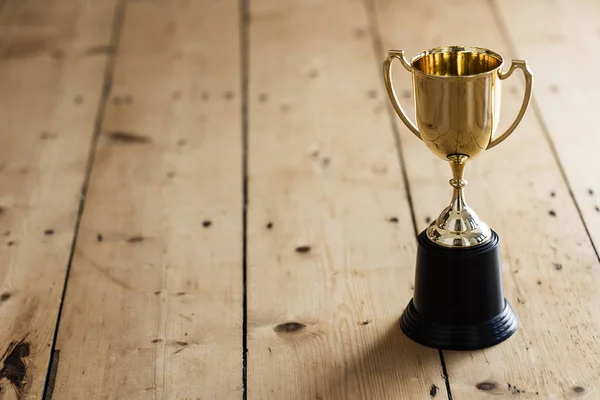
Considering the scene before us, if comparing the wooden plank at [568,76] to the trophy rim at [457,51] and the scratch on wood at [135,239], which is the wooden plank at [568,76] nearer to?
the trophy rim at [457,51]

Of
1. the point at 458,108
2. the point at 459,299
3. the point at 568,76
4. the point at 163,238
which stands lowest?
the point at 568,76

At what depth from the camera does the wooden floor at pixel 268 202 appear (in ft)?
3.73

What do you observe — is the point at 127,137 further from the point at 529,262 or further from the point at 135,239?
the point at 529,262

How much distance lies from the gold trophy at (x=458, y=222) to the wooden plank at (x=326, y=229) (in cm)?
5

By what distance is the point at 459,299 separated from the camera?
1.12 m

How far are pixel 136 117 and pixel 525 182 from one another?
79 cm

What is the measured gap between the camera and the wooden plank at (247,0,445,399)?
1126 millimetres

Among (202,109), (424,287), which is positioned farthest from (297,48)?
(424,287)

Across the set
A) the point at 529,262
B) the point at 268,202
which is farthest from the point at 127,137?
the point at 529,262

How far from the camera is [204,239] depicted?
1445 mm

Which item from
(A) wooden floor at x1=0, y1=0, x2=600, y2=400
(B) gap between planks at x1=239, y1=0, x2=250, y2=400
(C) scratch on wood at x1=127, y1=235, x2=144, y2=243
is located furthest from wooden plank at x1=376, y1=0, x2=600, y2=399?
(C) scratch on wood at x1=127, y1=235, x2=144, y2=243

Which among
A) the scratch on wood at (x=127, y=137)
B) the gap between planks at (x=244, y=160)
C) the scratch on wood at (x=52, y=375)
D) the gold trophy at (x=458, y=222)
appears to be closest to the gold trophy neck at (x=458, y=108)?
the gold trophy at (x=458, y=222)

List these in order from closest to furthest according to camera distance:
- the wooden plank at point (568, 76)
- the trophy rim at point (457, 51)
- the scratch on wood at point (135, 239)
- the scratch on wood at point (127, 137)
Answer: the trophy rim at point (457, 51) → the scratch on wood at point (135, 239) → the wooden plank at point (568, 76) → the scratch on wood at point (127, 137)

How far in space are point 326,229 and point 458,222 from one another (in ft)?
1.25
